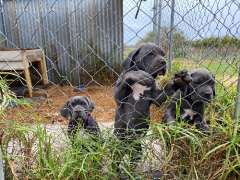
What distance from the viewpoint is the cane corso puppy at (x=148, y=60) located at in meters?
1.74

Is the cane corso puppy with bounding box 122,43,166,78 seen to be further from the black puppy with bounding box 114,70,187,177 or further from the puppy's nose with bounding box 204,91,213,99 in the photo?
the puppy's nose with bounding box 204,91,213,99

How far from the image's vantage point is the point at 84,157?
1.56m

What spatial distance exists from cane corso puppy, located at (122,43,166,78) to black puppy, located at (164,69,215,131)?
16cm

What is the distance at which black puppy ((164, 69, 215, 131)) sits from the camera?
171cm

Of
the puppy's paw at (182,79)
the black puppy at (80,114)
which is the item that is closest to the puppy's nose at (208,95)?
the puppy's paw at (182,79)

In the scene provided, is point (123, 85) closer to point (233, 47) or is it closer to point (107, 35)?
point (233, 47)

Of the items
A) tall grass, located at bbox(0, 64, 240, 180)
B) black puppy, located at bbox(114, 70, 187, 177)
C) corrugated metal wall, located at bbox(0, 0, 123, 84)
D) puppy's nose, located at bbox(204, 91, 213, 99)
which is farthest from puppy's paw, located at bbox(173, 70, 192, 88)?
corrugated metal wall, located at bbox(0, 0, 123, 84)

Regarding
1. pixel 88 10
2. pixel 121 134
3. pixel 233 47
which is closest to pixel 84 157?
pixel 121 134

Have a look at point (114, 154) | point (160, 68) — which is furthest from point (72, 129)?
point (160, 68)

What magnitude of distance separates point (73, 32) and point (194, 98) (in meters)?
4.78

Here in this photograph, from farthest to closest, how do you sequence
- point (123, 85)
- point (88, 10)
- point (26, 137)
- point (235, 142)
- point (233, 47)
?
point (88, 10)
point (233, 47)
point (123, 85)
point (26, 137)
point (235, 142)

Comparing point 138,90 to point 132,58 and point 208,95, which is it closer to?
point 132,58

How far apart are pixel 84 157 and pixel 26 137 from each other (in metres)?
0.33

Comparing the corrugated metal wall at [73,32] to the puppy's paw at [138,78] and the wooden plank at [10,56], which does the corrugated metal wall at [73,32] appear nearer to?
the wooden plank at [10,56]
